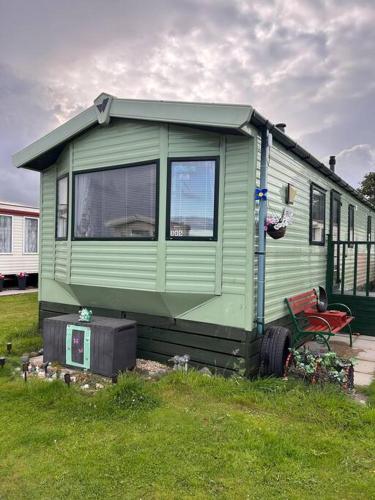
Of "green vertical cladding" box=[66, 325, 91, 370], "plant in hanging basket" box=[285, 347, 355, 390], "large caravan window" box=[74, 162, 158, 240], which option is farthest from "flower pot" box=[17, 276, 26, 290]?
"plant in hanging basket" box=[285, 347, 355, 390]

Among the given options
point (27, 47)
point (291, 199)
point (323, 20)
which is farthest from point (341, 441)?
point (27, 47)

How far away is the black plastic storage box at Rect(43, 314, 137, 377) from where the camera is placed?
435 cm

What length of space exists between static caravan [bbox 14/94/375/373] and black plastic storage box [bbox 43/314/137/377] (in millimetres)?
448

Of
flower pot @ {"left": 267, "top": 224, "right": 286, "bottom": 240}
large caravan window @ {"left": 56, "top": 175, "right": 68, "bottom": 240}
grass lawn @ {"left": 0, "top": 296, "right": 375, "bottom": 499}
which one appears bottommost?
grass lawn @ {"left": 0, "top": 296, "right": 375, "bottom": 499}

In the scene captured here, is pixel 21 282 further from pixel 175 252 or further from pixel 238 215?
pixel 238 215

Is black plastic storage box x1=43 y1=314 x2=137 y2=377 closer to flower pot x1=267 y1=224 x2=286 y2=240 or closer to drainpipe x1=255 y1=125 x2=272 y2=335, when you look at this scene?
drainpipe x1=255 y1=125 x2=272 y2=335

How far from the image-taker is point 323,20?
6887 millimetres

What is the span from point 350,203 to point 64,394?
8075 mm

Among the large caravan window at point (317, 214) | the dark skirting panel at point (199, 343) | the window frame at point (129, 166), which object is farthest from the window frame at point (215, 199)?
the large caravan window at point (317, 214)

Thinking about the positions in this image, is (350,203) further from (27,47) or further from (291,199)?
(27,47)

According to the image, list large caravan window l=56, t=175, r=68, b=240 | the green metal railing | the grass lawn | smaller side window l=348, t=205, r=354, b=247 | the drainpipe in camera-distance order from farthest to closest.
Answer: smaller side window l=348, t=205, r=354, b=247, the green metal railing, large caravan window l=56, t=175, r=68, b=240, the drainpipe, the grass lawn

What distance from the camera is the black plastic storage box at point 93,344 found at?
171 inches

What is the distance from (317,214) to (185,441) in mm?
4940

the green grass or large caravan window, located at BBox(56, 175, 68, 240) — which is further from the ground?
large caravan window, located at BBox(56, 175, 68, 240)
